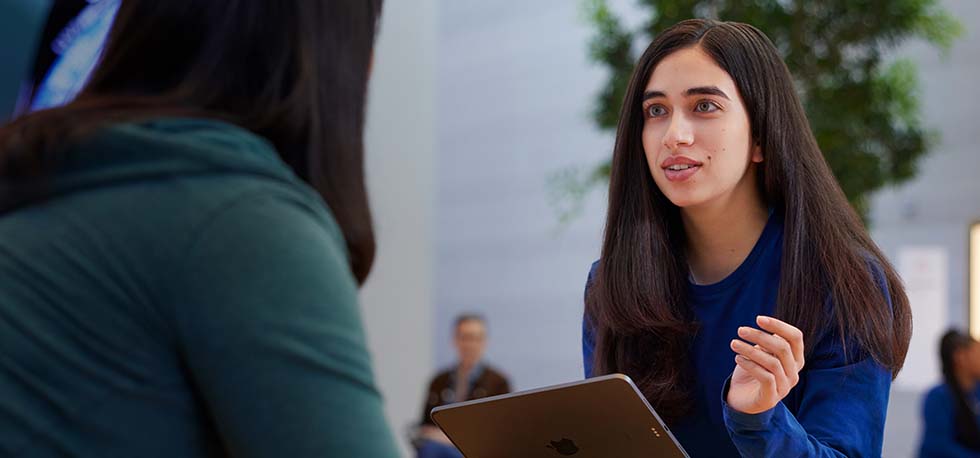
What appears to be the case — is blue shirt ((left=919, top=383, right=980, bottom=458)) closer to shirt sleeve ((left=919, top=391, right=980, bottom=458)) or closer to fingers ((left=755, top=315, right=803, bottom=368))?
shirt sleeve ((left=919, top=391, right=980, bottom=458))

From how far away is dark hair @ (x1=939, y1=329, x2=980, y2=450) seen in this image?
5648mm

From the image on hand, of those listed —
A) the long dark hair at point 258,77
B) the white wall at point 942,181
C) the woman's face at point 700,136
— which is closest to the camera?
the long dark hair at point 258,77

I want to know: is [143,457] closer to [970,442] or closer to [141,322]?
[141,322]

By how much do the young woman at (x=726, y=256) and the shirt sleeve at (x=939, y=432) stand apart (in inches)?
181

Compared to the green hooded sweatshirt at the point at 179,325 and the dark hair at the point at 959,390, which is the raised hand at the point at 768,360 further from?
the dark hair at the point at 959,390

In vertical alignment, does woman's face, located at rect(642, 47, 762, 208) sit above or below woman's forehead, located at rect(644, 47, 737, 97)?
below

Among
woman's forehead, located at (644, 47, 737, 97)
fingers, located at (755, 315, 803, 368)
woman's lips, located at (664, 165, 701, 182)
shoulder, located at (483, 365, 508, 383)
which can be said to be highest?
→ woman's forehead, located at (644, 47, 737, 97)

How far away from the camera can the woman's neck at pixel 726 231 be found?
1627 millimetres

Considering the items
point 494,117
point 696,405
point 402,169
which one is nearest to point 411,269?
point 402,169

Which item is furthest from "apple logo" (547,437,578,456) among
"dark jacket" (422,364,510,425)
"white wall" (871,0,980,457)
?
"white wall" (871,0,980,457)

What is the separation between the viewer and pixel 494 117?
1076cm

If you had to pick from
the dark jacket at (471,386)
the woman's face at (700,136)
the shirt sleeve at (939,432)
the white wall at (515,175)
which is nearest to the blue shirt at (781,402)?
the woman's face at (700,136)

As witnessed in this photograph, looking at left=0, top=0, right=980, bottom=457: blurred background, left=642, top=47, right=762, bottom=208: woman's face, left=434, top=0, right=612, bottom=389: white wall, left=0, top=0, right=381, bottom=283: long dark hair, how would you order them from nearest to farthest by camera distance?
left=0, top=0, right=381, bottom=283: long dark hair, left=642, top=47, right=762, bottom=208: woman's face, left=0, top=0, right=980, bottom=457: blurred background, left=434, top=0, right=612, bottom=389: white wall

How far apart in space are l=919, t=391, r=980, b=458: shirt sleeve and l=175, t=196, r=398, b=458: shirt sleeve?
558 centimetres
